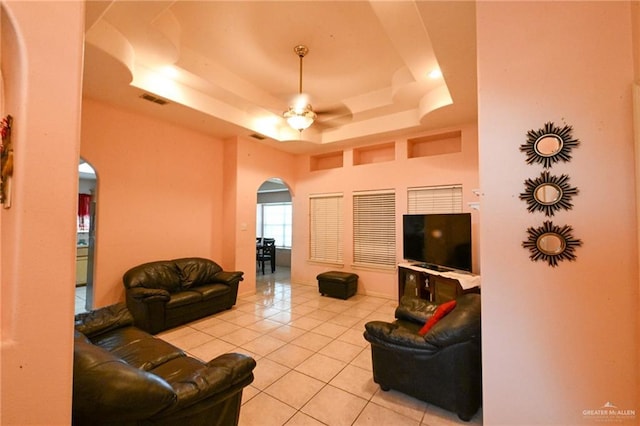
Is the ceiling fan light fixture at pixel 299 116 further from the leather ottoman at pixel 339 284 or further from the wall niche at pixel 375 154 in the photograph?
the leather ottoman at pixel 339 284

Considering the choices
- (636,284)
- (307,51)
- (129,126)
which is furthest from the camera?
(129,126)

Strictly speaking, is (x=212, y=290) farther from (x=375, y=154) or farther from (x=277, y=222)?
(x=277, y=222)

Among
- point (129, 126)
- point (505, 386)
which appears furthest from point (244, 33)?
point (505, 386)

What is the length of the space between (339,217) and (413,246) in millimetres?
1751

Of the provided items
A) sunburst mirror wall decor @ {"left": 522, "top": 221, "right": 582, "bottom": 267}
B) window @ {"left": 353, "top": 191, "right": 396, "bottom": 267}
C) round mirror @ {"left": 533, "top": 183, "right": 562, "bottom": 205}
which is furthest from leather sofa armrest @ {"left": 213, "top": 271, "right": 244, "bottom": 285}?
round mirror @ {"left": 533, "top": 183, "right": 562, "bottom": 205}

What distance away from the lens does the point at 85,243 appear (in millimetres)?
6547

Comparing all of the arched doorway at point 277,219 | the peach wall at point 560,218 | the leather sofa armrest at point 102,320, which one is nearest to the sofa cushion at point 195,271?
the leather sofa armrest at point 102,320

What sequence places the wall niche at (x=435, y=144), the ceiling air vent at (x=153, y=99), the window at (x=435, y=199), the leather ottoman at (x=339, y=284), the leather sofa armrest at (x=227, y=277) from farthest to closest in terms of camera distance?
the leather ottoman at (x=339, y=284) < the wall niche at (x=435, y=144) < the window at (x=435, y=199) < the leather sofa armrest at (x=227, y=277) < the ceiling air vent at (x=153, y=99)

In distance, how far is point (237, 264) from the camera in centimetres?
511

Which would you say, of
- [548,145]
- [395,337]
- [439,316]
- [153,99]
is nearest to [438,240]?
[439,316]

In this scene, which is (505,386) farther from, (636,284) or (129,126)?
(129,126)

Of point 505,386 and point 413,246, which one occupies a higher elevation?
point 413,246

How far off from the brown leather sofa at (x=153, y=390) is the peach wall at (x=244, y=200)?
10.3ft

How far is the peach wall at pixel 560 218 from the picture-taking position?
4.85 feet
